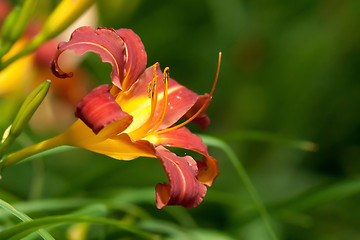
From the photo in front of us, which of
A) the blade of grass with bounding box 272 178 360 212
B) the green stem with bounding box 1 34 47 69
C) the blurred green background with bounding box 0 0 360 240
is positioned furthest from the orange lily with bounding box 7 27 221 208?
the blurred green background with bounding box 0 0 360 240

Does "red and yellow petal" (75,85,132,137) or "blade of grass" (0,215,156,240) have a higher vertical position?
"red and yellow petal" (75,85,132,137)

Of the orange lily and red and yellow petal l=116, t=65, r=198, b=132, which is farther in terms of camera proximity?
red and yellow petal l=116, t=65, r=198, b=132

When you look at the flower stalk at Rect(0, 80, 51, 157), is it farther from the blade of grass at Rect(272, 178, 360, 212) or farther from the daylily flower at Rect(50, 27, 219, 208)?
the blade of grass at Rect(272, 178, 360, 212)

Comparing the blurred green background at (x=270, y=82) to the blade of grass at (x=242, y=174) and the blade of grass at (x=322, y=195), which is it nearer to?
the blade of grass at (x=322, y=195)

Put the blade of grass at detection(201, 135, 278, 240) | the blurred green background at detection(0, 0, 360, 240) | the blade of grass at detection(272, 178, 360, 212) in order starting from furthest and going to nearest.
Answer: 1. the blurred green background at detection(0, 0, 360, 240)
2. the blade of grass at detection(272, 178, 360, 212)
3. the blade of grass at detection(201, 135, 278, 240)

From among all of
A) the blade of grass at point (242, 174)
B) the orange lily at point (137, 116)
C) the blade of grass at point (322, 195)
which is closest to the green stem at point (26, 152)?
the orange lily at point (137, 116)

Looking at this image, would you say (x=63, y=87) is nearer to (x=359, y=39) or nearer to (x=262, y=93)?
(x=262, y=93)

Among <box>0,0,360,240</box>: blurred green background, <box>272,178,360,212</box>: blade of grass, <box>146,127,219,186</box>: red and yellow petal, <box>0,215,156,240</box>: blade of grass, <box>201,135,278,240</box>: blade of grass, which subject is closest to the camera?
<box>0,215,156,240</box>: blade of grass
